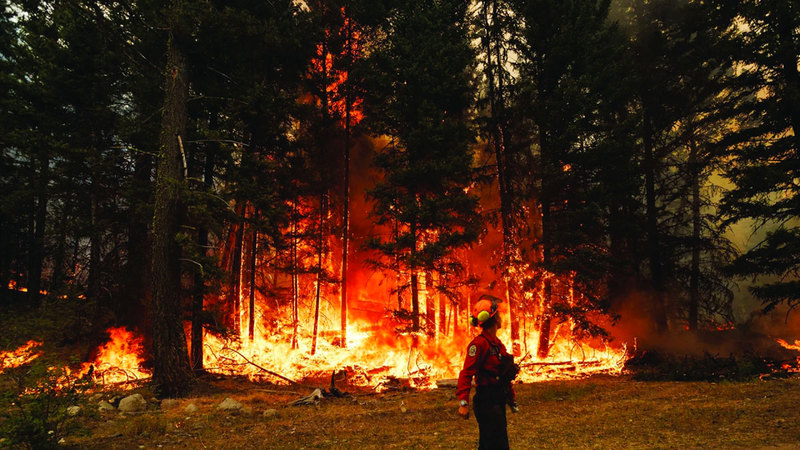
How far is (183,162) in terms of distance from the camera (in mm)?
10656

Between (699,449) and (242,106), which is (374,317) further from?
(699,449)

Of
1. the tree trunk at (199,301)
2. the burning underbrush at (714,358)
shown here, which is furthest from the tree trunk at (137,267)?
the burning underbrush at (714,358)

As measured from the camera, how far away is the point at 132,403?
9.43 meters

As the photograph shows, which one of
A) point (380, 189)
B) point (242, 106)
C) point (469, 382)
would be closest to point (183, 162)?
point (242, 106)

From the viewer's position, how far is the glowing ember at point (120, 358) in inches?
515

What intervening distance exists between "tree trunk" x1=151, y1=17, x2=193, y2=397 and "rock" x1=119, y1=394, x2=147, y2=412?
0.75m

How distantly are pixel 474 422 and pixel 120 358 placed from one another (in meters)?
13.0

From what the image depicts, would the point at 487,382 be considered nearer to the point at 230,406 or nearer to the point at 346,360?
the point at 230,406

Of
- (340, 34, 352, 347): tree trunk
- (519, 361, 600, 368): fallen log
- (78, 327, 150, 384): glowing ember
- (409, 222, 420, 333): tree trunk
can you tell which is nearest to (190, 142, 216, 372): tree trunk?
(78, 327, 150, 384): glowing ember

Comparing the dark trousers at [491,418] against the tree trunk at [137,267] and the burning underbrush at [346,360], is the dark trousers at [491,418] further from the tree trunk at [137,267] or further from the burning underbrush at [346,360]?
the tree trunk at [137,267]

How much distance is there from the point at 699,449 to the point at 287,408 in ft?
28.3

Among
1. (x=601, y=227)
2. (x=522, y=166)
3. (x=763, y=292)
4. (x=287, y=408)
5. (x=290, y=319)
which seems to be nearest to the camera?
(x=287, y=408)

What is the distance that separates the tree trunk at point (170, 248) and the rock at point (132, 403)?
0.75m

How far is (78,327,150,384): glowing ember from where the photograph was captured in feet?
42.9
